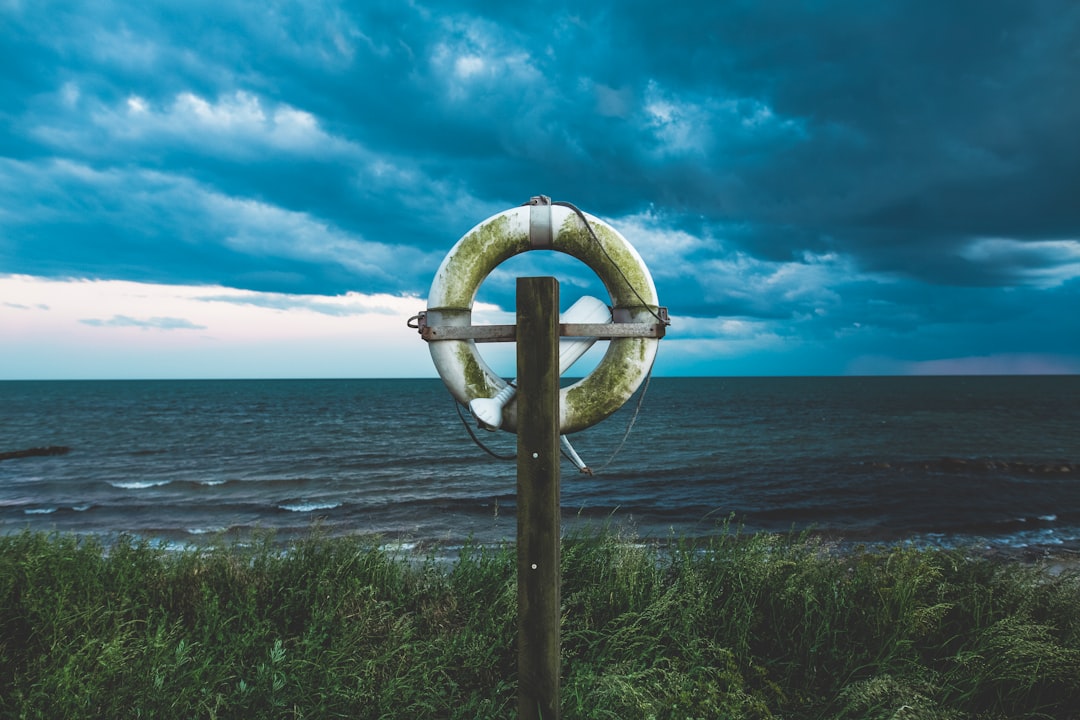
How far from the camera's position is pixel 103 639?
10.1ft

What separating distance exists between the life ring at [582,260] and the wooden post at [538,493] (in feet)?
1.79

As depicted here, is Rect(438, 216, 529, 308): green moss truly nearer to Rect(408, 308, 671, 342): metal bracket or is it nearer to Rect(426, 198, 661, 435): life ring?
Rect(426, 198, 661, 435): life ring

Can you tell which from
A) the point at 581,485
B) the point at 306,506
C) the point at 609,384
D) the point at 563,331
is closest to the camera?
the point at 563,331

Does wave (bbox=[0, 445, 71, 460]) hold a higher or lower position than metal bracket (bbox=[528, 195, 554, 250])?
lower

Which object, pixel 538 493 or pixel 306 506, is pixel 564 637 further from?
pixel 306 506

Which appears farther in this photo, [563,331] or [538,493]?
[563,331]

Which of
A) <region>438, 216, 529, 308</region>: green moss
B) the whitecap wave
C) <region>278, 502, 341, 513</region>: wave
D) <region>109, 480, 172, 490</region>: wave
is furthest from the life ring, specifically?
<region>109, 480, 172, 490</region>: wave

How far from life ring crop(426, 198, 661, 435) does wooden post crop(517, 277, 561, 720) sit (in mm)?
544

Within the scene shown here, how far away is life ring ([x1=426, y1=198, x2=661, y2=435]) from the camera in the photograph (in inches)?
116

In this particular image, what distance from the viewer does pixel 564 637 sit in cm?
327

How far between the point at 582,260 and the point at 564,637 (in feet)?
7.10

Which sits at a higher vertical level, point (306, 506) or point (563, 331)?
point (563, 331)

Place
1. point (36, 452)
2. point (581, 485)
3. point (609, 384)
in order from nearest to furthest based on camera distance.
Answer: point (609, 384) → point (581, 485) → point (36, 452)

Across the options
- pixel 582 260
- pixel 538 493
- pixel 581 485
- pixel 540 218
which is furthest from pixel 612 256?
pixel 581 485
